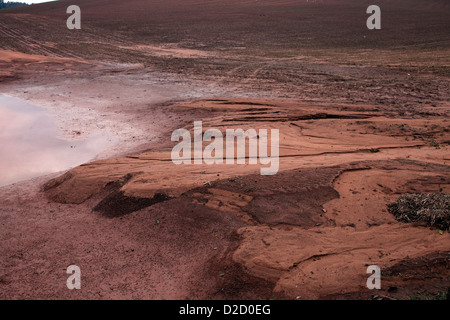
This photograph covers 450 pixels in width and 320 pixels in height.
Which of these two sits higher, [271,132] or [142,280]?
[271,132]

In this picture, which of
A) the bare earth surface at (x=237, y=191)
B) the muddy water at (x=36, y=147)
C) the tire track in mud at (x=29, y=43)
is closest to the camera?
the bare earth surface at (x=237, y=191)

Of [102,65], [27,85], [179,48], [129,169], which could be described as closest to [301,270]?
[129,169]

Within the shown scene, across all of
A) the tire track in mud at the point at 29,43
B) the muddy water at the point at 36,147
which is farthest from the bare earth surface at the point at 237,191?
the tire track in mud at the point at 29,43

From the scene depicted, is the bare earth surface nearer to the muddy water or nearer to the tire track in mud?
the muddy water

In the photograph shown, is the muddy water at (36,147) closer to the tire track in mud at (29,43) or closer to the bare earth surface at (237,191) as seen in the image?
the bare earth surface at (237,191)

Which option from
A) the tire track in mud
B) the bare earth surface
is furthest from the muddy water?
Result: the tire track in mud

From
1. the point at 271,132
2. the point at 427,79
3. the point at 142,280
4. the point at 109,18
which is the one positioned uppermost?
the point at 109,18

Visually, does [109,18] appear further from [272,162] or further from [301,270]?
[301,270]
